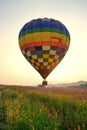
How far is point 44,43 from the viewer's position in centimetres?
3788

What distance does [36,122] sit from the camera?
34.5 ft

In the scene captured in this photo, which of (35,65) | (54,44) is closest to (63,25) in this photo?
(54,44)

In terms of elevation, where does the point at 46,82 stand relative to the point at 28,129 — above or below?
above

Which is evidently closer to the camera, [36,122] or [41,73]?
[36,122]

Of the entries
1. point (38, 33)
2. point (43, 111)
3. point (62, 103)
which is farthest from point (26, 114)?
point (38, 33)

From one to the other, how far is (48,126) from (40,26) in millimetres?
27623

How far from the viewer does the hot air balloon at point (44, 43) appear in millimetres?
37156

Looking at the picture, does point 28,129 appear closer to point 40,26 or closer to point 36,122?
point 36,122

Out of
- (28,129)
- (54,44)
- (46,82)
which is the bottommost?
(28,129)

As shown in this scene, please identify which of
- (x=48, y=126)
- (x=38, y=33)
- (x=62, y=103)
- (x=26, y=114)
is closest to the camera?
(x=48, y=126)

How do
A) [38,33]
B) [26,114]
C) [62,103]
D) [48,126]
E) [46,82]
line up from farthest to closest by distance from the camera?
[46,82] → [38,33] → [62,103] → [26,114] → [48,126]

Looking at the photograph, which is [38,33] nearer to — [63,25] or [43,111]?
[63,25]

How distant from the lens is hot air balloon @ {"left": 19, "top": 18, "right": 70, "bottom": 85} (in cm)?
3716

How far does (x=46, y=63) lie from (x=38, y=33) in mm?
3826
